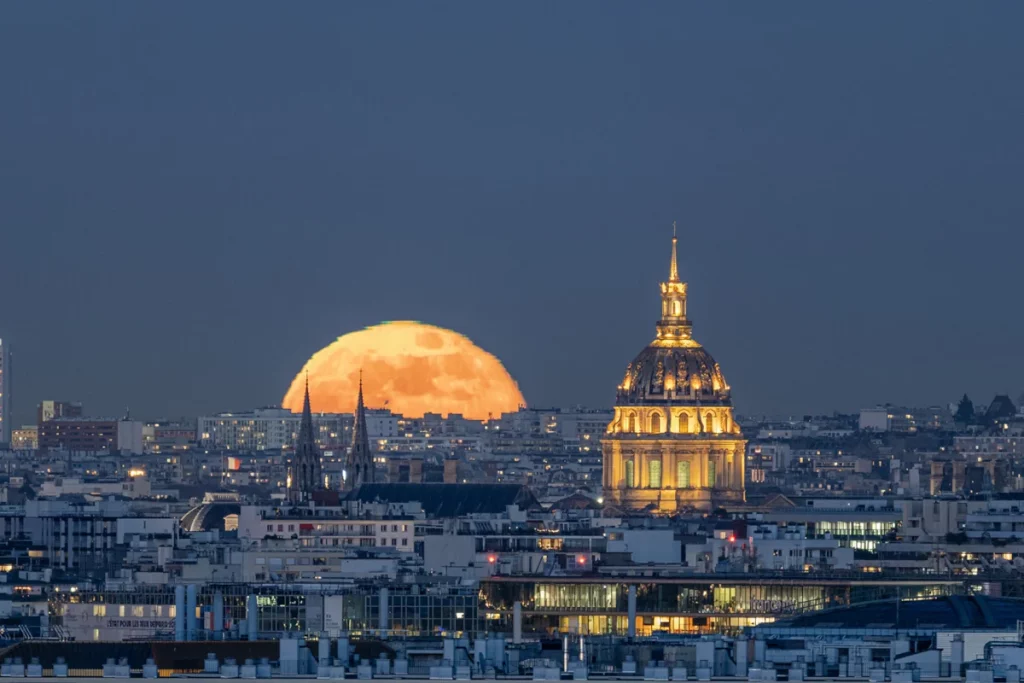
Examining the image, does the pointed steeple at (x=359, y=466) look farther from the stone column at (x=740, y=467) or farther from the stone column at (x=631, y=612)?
the stone column at (x=631, y=612)

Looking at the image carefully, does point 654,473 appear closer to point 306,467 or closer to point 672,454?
point 672,454

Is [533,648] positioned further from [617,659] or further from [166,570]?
[166,570]

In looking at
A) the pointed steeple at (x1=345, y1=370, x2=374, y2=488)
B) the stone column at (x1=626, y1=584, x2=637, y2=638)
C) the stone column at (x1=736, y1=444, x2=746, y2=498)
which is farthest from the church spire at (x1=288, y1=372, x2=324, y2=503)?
the stone column at (x1=626, y1=584, x2=637, y2=638)

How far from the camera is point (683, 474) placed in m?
194

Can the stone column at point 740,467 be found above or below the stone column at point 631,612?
above

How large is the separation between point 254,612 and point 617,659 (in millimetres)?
15472

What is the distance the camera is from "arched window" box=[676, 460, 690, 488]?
193 metres

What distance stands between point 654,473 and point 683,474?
108 centimetres

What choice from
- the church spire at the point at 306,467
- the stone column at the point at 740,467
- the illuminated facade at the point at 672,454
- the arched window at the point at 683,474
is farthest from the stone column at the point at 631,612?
the stone column at the point at 740,467

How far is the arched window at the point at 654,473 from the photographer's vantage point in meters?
193

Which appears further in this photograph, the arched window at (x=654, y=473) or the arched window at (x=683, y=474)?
the arched window at (x=654, y=473)

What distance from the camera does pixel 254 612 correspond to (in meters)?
80.8

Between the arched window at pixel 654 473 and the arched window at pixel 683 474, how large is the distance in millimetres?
639

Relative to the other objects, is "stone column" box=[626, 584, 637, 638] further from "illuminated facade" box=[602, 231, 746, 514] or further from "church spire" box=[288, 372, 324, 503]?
"illuminated facade" box=[602, 231, 746, 514]
